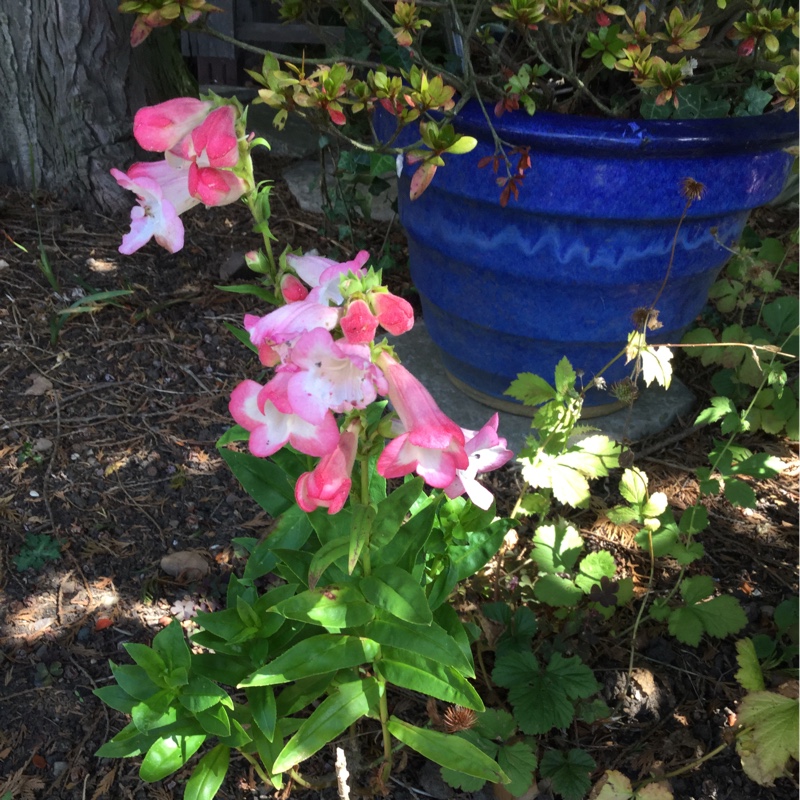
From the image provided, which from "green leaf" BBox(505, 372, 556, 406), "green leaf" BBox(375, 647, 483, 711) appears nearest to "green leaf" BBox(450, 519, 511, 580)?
"green leaf" BBox(375, 647, 483, 711)

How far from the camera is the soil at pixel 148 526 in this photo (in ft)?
5.70

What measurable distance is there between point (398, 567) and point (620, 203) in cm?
120

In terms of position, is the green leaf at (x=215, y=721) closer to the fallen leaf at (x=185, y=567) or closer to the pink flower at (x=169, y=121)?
the fallen leaf at (x=185, y=567)

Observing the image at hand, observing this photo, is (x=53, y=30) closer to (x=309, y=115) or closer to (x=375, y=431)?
(x=309, y=115)

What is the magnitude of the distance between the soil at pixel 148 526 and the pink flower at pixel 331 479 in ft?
2.93

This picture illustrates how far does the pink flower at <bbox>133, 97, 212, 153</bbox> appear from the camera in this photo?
115 centimetres

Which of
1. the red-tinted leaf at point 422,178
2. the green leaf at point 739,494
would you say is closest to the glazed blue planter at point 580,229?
the red-tinted leaf at point 422,178

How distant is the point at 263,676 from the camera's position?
1.30m

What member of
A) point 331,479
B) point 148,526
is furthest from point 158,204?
point 148,526

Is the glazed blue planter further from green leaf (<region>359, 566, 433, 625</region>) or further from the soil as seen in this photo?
green leaf (<region>359, 566, 433, 625</region>)

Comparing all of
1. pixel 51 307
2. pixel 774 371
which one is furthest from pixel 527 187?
pixel 51 307

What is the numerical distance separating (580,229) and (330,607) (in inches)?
51.3

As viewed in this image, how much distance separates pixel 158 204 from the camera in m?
1.23

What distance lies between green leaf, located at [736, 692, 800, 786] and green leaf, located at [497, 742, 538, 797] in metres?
0.39
